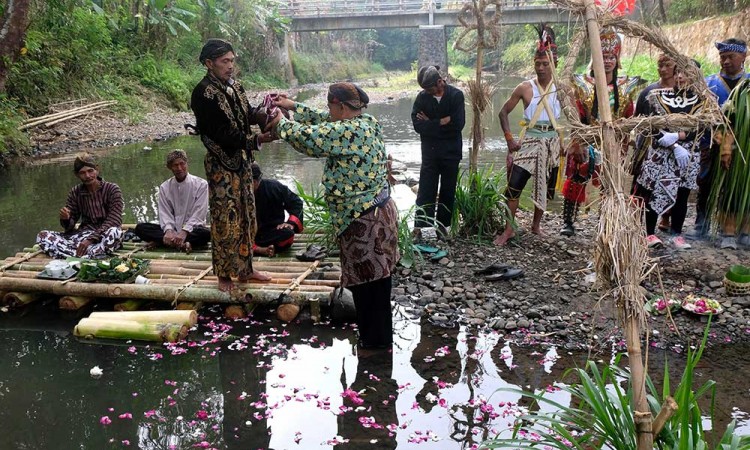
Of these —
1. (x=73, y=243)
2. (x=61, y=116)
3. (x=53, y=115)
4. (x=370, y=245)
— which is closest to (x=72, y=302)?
(x=73, y=243)

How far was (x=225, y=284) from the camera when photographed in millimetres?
4816

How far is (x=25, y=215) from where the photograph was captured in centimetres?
834

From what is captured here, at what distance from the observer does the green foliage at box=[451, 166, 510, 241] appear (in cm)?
610

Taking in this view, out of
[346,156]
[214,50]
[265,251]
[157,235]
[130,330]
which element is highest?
[214,50]

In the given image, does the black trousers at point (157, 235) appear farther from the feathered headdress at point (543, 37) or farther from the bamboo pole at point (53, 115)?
the bamboo pole at point (53, 115)

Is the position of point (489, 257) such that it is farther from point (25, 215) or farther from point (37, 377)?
point (25, 215)

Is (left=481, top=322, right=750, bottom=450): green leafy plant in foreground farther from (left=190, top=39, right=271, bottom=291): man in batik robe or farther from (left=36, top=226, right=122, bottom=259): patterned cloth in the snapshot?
(left=36, top=226, right=122, bottom=259): patterned cloth

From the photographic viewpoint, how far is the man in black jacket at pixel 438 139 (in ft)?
19.1

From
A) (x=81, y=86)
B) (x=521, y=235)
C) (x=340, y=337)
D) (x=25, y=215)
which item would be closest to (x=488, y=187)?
(x=521, y=235)

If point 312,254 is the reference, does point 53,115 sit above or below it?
above

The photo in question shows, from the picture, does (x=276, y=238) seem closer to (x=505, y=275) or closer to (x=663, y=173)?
(x=505, y=275)

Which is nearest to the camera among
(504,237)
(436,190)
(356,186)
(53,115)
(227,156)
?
(356,186)

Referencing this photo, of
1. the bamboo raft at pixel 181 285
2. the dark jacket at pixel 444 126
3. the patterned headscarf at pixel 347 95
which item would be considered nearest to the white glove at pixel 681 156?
the dark jacket at pixel 444 126

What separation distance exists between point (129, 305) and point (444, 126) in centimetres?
311
